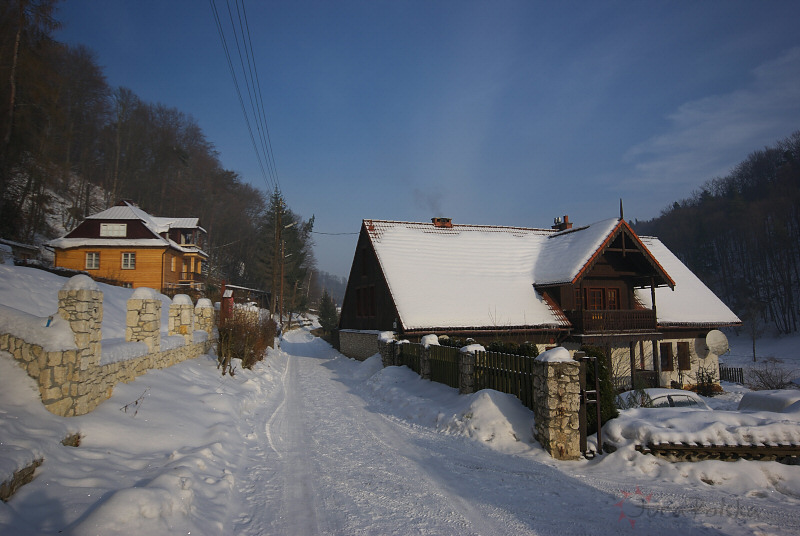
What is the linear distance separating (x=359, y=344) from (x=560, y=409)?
18.2 m

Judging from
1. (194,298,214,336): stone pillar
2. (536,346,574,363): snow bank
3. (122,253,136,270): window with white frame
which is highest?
(122,253,136,270): window with white frame

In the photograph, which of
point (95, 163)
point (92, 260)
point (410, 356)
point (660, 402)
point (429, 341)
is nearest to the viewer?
point (660, 402)

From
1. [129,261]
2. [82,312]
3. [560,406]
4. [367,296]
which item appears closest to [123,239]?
[129,261]

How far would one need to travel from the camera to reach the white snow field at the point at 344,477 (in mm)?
4582

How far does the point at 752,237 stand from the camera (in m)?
55.7

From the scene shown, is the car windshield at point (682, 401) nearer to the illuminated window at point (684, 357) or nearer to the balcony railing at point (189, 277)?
the illuminated window at point (684, 357)

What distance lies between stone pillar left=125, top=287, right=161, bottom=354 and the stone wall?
42.9 ft

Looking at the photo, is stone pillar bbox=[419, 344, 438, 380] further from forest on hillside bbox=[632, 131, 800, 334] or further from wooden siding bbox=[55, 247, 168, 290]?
forest on hillside bbox=[632, 131, 800, 334]

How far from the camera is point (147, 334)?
9.88 metres

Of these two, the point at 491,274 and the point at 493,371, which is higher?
the point at 491,274

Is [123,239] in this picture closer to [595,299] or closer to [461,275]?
[461,275]

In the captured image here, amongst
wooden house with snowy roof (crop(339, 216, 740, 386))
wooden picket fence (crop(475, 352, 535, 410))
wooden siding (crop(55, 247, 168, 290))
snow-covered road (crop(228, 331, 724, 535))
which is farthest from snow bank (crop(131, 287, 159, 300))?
wooden siding (crop(55, 247, 168, 290))

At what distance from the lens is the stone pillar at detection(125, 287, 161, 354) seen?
970 centimetres

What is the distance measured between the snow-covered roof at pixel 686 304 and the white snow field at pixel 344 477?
17.2 meters
